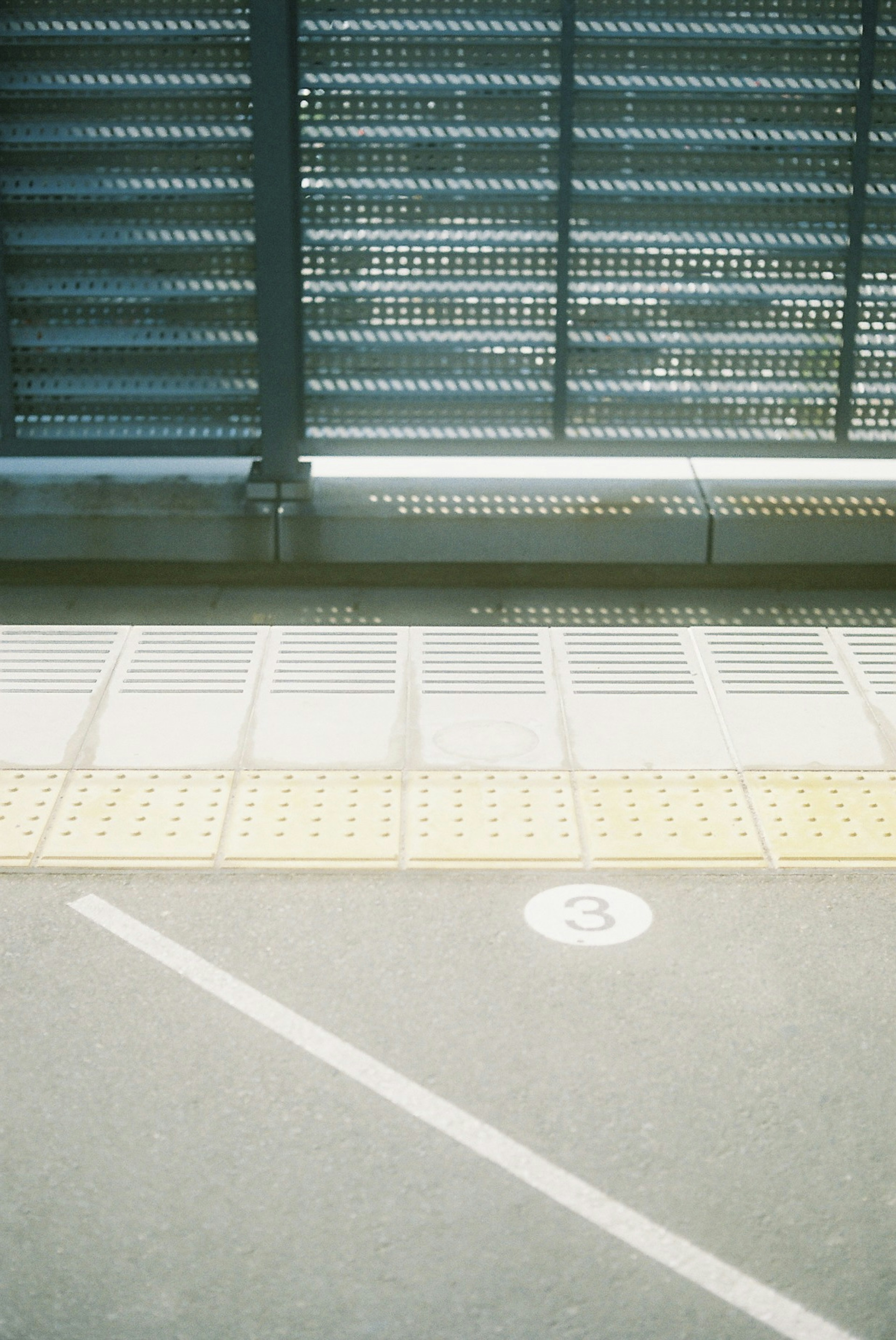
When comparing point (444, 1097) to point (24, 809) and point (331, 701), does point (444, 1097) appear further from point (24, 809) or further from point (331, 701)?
point (331, 701)

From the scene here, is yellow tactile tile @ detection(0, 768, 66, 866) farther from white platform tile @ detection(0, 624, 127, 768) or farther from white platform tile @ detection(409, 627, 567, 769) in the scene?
white platform tile @ detection(409, 627, 567, 769)

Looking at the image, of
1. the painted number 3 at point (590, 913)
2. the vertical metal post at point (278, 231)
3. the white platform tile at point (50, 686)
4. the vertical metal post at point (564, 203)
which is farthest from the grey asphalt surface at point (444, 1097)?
the vertical metal post at point (564, 203)

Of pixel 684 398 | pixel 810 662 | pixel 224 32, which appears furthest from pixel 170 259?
pixel 810 662

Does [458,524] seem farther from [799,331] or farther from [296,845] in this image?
[296,845]

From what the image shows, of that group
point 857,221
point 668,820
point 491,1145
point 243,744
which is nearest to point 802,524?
point 857,221

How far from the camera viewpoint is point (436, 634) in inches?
276

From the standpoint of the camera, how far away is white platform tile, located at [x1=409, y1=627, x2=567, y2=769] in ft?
19.0

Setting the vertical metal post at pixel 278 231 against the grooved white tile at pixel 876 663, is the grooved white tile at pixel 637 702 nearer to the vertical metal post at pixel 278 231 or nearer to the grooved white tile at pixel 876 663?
the grooved white tile at pixel 876 663

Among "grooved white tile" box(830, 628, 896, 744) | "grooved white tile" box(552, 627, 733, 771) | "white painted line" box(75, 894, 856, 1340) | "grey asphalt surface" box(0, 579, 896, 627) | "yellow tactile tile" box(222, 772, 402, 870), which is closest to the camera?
"white painted line" box(75, 894, 856, 1340)

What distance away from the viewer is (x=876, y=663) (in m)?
6.71

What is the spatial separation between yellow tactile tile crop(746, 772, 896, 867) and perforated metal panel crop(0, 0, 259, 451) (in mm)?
3484

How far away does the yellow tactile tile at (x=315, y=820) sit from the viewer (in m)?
5.03

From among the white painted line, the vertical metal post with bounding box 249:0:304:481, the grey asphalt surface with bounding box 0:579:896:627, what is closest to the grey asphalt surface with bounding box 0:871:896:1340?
the white painted line

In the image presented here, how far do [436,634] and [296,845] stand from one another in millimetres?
2109
